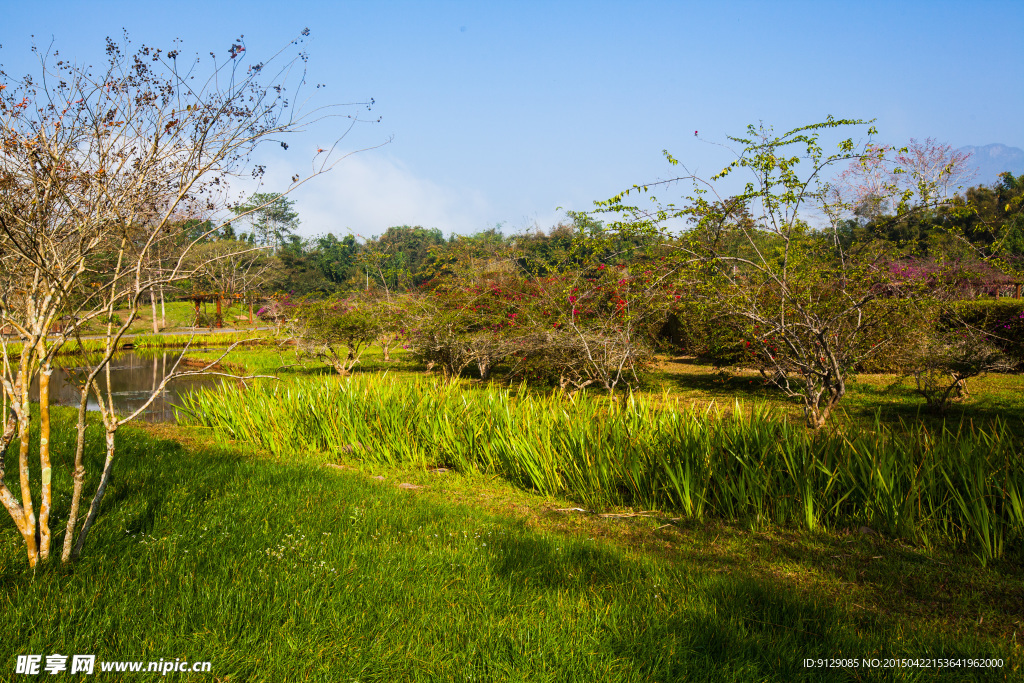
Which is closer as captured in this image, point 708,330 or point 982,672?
point 982,672

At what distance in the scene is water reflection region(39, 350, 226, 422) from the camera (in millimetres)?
11444

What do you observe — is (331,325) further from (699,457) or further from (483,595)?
(483,595)

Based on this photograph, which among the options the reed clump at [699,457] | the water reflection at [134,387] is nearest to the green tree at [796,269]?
the reed clump at [699,457]

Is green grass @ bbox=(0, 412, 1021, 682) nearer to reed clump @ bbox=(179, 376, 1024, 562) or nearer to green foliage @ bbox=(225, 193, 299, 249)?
reed clump @ bbox=(179, 376, 1024, 562)

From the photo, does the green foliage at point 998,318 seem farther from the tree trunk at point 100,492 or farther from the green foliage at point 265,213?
the tree trunk at point 100,492

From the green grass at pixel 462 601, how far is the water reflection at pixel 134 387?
20.7 ft

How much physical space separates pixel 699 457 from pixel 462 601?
105 inches

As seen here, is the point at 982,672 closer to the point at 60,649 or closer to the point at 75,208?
the point at 60,649

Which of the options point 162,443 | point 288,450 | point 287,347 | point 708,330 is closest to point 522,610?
point 288,450

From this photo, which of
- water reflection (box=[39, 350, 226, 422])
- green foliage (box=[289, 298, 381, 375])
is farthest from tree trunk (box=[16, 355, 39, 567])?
green foliage (box=[289, 298, 381, 375])

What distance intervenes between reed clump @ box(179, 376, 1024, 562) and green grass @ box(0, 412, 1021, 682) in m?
0.39

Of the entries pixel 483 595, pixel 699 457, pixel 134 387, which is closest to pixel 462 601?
pixel 483 595

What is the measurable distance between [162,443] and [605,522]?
18.2 feet

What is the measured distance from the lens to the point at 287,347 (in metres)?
20.4
